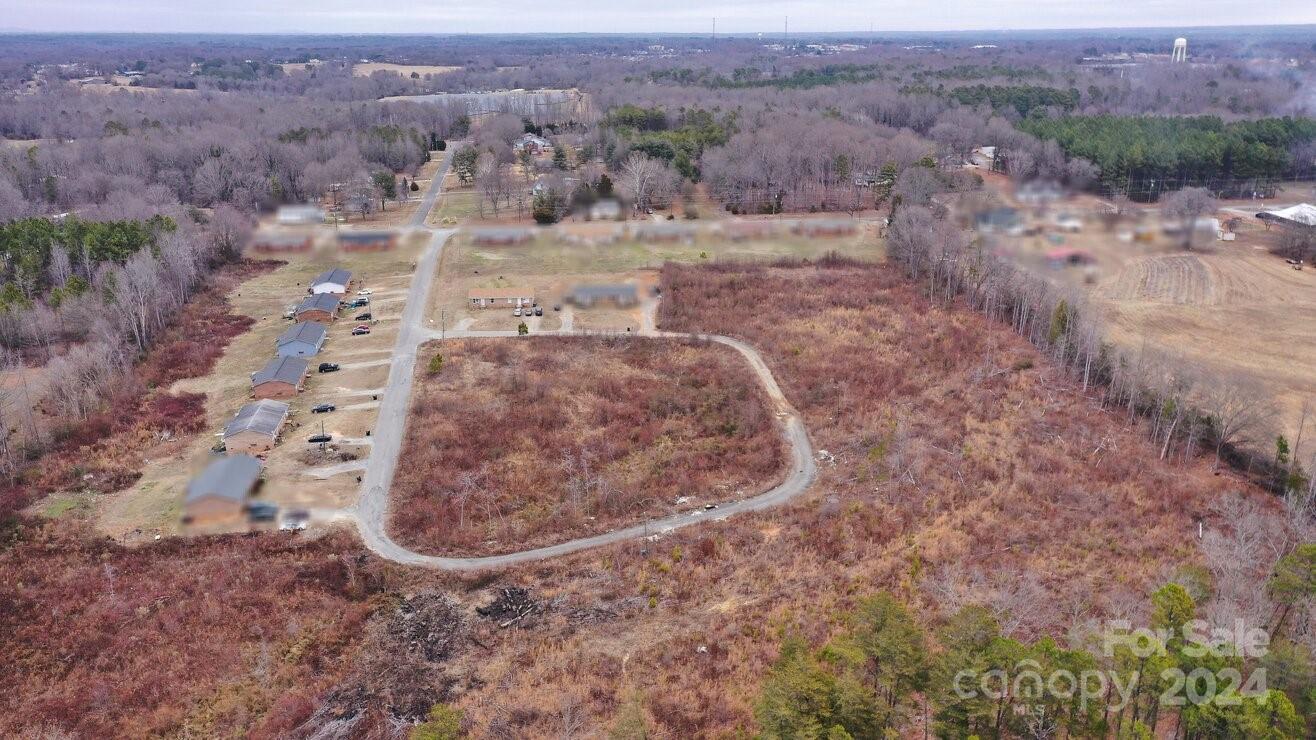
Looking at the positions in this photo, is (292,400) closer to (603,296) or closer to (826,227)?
(603,296)

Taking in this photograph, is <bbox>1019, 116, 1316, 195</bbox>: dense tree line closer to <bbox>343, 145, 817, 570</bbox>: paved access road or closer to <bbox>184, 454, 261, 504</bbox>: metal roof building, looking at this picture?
<bbox>343, 145, 817, 570</bbox>: paved access road

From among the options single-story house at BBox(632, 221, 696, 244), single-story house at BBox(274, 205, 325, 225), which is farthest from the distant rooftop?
single-story house at BBox(632, 221, 696, 244)

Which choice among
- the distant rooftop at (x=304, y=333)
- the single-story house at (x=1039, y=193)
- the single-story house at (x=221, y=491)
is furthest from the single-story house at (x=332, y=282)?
the single-story house at (x=1039, y=193)

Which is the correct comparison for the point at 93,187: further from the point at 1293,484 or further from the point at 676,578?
the point at 1293,484

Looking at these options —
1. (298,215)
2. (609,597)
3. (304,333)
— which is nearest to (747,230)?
(304,333)

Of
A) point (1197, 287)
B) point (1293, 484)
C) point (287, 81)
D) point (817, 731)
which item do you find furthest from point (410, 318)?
point (287, 81)

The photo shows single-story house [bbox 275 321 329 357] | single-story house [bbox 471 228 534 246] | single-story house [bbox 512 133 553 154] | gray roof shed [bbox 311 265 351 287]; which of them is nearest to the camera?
single-story house [bbox 275 321 329 357]

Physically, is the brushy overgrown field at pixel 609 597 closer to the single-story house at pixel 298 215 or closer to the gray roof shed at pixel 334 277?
the gray roof shed at pixel 334 277
